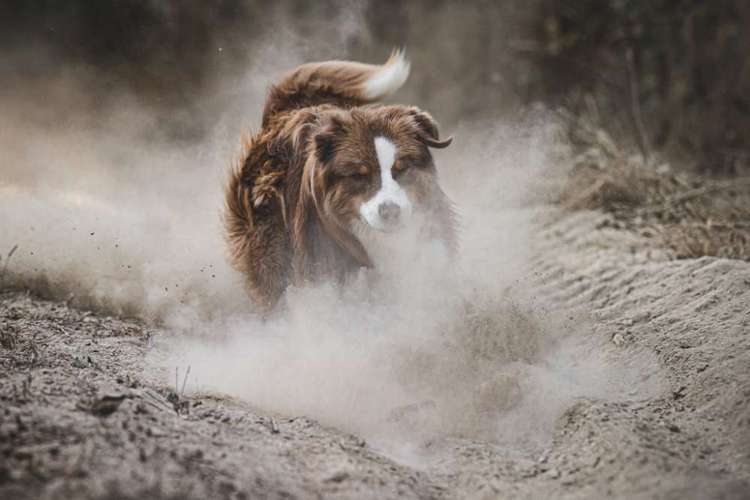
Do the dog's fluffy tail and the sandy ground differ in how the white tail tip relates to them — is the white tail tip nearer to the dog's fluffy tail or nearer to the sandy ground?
the dog's fluffy tail

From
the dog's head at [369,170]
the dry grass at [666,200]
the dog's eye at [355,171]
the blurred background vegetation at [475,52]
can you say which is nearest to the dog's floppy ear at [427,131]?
the dog's head at [369,170]

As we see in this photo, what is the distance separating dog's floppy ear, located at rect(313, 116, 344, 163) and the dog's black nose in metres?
0.42

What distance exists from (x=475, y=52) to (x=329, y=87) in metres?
6.13

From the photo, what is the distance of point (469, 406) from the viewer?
124 inches

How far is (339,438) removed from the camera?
9.32 feet

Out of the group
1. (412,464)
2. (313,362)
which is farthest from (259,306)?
(412,464)

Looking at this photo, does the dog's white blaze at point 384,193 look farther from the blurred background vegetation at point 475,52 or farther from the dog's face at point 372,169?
the blurred background vegetation at point 475,52

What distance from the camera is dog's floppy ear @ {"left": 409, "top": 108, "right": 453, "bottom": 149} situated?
12.4ft

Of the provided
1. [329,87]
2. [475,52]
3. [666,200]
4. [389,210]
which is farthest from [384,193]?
[475,52]

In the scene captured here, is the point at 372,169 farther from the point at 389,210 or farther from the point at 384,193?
the point at 389,210

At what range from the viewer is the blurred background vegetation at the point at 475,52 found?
6.77 meters

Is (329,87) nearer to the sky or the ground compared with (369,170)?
nearer to the sky

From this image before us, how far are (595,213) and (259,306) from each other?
3.32m

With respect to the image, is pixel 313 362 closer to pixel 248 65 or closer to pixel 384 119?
pixel 384 119
